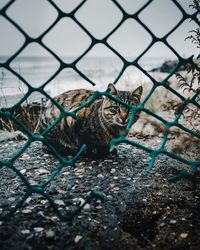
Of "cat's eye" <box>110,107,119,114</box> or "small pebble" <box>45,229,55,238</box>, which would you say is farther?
"cat's eye" <box>110,107,119,114</box>

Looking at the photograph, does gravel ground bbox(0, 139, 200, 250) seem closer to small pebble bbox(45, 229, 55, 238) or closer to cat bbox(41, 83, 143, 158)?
small pebble bbox(45, 229, 55, 238)

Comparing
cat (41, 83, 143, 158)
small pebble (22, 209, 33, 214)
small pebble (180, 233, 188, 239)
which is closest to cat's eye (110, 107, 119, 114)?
cat (41, 83, 143, 158)

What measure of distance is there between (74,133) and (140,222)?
1495 mm

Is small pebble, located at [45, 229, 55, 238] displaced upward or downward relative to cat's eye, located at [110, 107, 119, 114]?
downward

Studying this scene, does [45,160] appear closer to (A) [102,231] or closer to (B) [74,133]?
(B) [74,133]

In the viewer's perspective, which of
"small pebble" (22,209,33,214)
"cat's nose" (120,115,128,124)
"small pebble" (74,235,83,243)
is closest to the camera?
"small pebble" (74,235,83,243)

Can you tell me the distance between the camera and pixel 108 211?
6.31ft

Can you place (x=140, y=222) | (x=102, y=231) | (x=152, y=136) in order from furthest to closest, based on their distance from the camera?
(x=152, y=136)
(x=140, y=222)
(x=102, y=231)

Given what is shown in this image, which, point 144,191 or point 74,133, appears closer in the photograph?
point 144,191

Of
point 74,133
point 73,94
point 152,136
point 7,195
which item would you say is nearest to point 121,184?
point 7,195

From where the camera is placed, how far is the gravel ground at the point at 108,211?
166 cm

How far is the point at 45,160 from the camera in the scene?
9.68 ft

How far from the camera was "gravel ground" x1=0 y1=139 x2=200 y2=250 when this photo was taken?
1.66 metres

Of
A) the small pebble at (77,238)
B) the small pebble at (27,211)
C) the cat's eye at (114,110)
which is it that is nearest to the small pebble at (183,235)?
the small pebble at (77,238)
